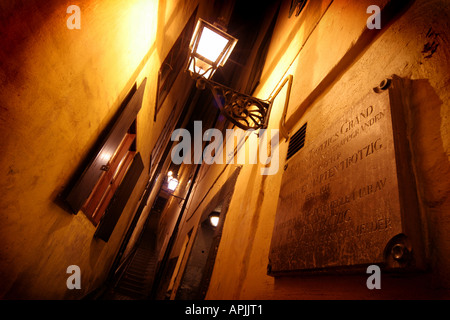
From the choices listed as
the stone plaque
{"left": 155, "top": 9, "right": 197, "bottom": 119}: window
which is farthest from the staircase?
the stone plaque

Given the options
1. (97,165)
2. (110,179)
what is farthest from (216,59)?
(110,179)

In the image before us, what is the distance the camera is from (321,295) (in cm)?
128

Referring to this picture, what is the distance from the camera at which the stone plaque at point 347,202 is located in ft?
3.23

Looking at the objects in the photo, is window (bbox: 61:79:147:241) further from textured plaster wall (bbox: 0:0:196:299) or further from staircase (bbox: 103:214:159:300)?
staircase (bbox: 103:214:159:300)

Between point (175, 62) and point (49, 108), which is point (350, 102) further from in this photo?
point (175, 62)

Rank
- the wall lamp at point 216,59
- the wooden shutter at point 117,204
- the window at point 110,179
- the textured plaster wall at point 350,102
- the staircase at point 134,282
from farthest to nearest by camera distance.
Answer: the staircase at point 134,282
the wooden shutter at point 117,204
the window at point 110,179
the wall lamp at point 216,59
the textured plaster wall at point 350,102

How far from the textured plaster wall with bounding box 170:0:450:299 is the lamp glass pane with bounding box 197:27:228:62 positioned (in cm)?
109

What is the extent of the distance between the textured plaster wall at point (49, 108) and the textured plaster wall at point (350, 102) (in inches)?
81.1

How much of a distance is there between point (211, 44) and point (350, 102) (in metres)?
2.51

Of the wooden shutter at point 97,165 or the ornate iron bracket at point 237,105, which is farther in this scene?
the ornate iron bracket at point 237,105

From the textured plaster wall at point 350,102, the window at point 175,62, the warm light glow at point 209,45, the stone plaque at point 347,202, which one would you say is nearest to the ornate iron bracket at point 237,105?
the textured plaster wall at point 350,102

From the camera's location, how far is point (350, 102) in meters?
1.73

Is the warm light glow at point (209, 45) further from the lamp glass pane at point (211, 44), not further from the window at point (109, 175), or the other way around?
the window at point (109, 175)

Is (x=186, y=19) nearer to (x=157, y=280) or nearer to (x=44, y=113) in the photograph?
(x=44, y=113)
